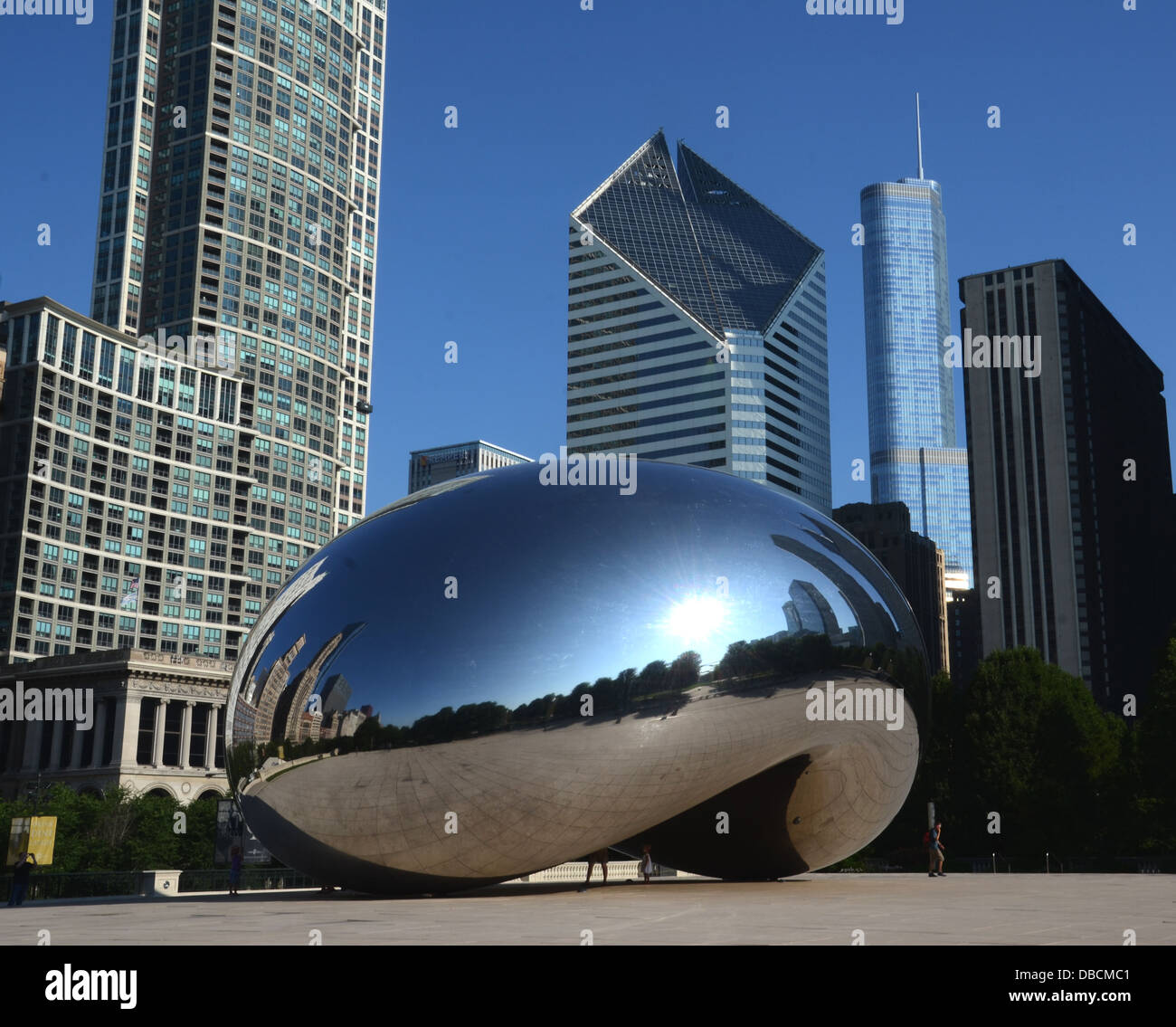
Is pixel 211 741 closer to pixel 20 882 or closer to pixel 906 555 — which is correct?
A: pixel 20 882

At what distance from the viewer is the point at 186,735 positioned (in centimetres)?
11606

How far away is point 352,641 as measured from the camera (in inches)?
690

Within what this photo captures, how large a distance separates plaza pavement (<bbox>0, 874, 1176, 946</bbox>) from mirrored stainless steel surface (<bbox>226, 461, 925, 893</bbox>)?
1.20 m

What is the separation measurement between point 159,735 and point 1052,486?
107 meters

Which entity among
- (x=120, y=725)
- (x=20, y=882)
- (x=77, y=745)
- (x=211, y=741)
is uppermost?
(x=120, y=725)

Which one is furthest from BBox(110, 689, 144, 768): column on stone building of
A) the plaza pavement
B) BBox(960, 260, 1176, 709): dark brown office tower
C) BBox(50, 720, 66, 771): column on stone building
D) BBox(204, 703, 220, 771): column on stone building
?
BBox(960, 260, 1176, 709): dark brown office tower

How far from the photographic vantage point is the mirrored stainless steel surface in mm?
17078

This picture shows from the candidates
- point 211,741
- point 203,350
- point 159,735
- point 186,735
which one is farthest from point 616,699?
point 203,350

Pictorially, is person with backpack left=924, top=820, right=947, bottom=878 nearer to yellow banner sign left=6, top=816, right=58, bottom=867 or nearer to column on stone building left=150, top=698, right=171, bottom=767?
yellow banner sign left=6, top=816, right=58, bottom=867

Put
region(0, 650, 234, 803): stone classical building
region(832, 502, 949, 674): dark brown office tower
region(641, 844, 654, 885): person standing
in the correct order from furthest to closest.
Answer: region(832, 502, 949, 674): dark brown office tower, region(0, 650, 234, 803): stone classical building, region(641, 844, 654, 885): person standing

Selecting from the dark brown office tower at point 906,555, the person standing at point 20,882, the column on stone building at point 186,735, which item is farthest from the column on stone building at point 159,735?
the dark brown office tower at point 906,555

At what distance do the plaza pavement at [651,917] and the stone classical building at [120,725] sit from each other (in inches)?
3703

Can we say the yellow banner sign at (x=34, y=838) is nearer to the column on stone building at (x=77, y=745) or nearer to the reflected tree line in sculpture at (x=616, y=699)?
the reflected tree line in sculpture at (x=616, y=699)
